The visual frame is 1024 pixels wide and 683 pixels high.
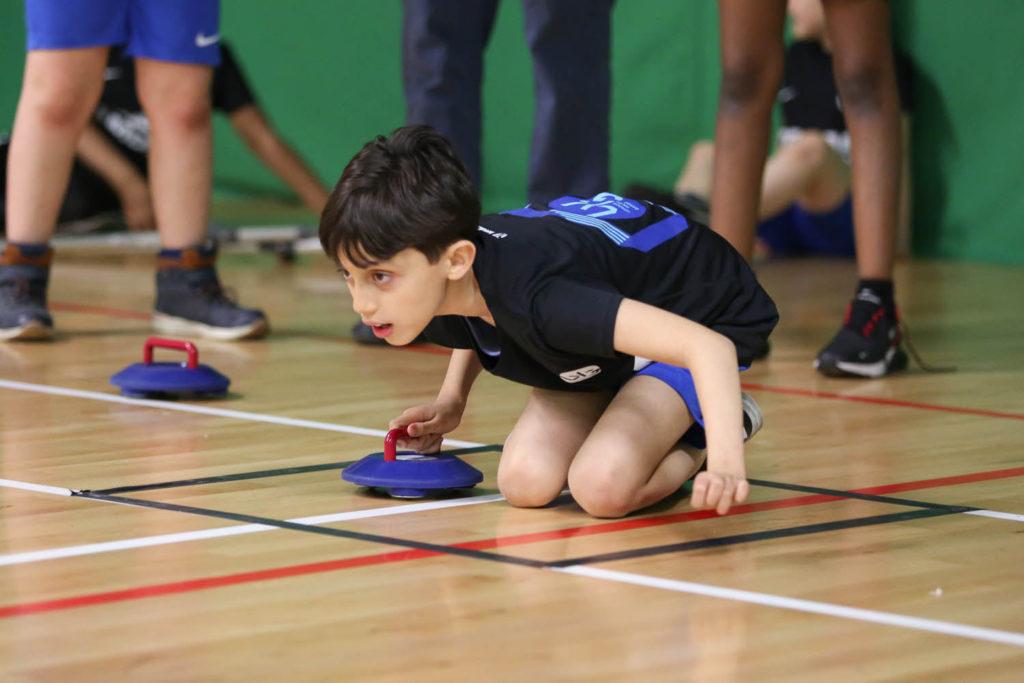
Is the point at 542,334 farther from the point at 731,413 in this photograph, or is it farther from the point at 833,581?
the point at 833,581

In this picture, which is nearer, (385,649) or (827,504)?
(385,649)

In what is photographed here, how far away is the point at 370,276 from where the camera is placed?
183 centimetres

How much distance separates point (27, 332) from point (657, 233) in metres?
1.59

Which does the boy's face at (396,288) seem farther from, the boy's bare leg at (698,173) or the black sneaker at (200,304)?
the boy's bare leg at (698,173)

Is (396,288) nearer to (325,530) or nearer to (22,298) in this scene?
(325,530)

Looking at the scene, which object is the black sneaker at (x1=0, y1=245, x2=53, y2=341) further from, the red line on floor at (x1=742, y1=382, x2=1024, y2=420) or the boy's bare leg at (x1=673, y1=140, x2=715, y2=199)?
the boy's bare leg at (x1=673, y1=140, x2=715, y2=199)

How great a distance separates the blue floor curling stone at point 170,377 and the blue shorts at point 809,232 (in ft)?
9.15

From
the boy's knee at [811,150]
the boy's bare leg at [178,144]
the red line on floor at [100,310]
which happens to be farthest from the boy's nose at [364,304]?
the boy's knee at [811,150]

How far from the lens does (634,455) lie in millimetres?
1902

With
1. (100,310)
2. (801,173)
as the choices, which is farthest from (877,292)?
(801,173)

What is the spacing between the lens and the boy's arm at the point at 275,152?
193 inches

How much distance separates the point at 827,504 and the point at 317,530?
0.57 meters

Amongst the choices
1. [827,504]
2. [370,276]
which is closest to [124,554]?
[370,276]

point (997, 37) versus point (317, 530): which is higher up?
point (997, 37)
